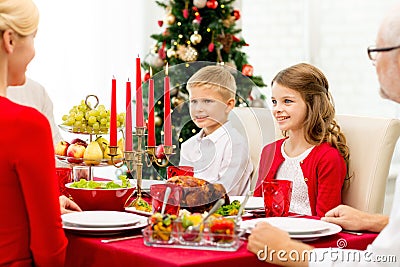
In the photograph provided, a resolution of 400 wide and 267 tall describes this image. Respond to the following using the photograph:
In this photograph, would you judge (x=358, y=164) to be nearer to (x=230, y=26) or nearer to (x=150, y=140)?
(x=150, y=140)

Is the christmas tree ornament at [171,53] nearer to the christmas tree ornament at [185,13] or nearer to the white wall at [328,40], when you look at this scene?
the christmas tree ornament at [185,13]

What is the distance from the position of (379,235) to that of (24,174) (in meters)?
0.82

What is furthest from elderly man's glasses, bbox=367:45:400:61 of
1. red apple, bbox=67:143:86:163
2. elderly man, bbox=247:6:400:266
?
red apple, bbox=67:143:86:163

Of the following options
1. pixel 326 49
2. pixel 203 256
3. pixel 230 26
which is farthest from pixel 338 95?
pixel 203 256

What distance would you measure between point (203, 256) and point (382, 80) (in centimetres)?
59

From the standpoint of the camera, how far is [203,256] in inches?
63.4

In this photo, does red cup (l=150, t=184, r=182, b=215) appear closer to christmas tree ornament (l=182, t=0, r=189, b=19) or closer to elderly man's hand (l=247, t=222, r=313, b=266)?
elderly man's hand (l=247, t=222, r=313, b=266)

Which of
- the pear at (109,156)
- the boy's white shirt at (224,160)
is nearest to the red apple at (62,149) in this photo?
the pear at (109,156)

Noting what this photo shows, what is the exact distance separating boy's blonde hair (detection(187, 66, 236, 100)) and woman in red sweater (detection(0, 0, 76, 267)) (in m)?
0.52

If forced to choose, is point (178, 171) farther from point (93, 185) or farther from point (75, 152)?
point (75, 152)

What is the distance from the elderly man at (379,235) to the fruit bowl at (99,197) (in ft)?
1.86

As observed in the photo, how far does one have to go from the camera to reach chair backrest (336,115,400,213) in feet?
8.07

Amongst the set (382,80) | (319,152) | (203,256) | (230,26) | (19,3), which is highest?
(230,26)

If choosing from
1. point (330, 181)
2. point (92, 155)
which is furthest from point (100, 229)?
point (330, 181)
